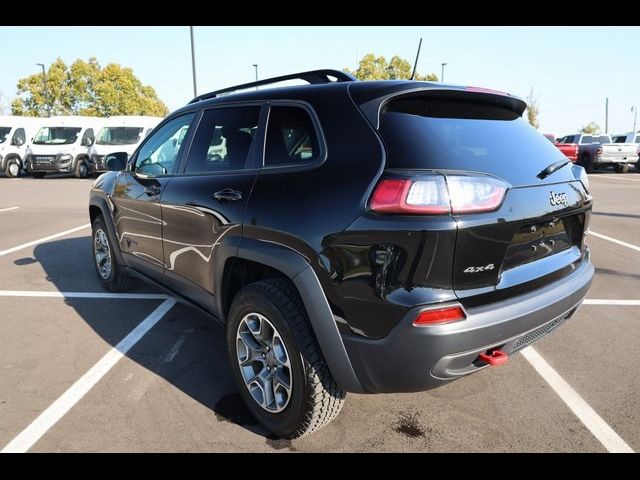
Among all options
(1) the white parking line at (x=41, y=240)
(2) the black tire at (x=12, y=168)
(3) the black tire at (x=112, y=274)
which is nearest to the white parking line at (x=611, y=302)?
(3) the black tire at (x=112, y=274)

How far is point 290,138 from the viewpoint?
254 cm

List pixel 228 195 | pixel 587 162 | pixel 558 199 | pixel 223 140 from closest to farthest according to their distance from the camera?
1. pixel 558 199
2. pixel 228 195
3. pixel 223 140
4. pixel 587 162

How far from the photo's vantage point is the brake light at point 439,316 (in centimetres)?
191

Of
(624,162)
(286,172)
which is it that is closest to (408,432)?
(286,172)

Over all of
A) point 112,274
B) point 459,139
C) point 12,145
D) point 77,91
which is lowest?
point 112,274

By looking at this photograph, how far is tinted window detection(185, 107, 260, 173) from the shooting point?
2.81m

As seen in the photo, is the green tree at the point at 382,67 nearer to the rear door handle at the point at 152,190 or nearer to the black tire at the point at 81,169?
the black tire at the point at 81,169

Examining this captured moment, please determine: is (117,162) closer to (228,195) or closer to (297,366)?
(228,195)

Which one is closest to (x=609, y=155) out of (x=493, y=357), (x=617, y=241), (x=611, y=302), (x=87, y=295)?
(x=617, y=241)

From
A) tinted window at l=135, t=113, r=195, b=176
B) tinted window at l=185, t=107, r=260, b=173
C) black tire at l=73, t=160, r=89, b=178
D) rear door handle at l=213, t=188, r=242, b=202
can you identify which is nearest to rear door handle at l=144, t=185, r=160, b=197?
tinted window at l=135, t=113, r=195, b=176

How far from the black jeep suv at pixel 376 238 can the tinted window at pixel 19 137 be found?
2145cm

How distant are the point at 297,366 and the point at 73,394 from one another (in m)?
1.55

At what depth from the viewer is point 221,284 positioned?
110 inches
